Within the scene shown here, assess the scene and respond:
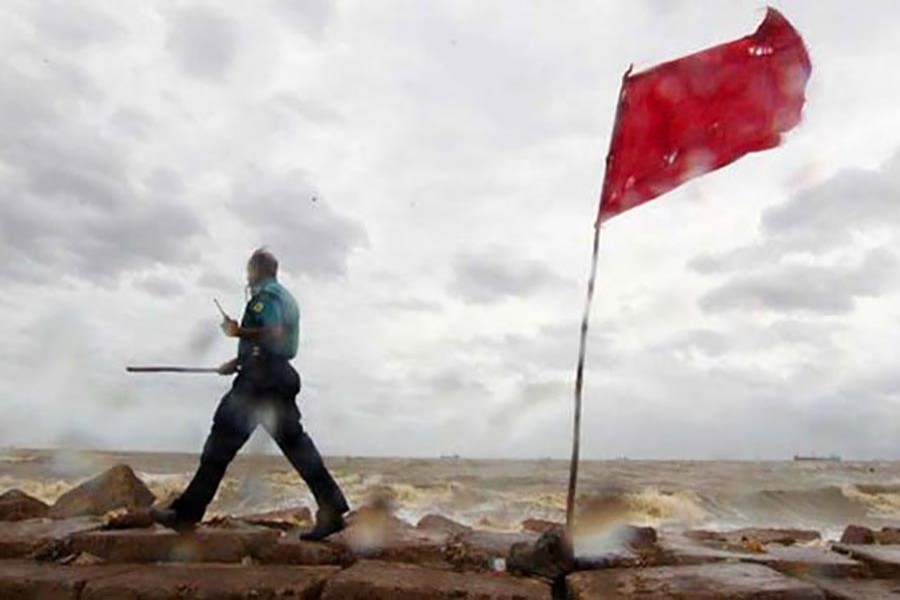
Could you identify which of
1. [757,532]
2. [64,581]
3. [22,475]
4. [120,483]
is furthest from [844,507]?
[22,475]

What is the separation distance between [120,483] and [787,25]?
6.12 m

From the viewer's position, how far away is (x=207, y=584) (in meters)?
3.99

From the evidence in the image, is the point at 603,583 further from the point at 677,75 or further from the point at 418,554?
the point at 677,75

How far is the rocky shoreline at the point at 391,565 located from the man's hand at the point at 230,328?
1147 mm

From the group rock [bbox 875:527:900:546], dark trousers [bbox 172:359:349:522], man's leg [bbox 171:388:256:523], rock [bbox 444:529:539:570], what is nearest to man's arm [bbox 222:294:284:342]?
dark trousers [bbox 172:359:349:522]

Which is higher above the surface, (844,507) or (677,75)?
(677,75)

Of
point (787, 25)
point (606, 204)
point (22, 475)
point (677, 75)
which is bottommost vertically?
point (22, 475)

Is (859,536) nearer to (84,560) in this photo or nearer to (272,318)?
(272,318)

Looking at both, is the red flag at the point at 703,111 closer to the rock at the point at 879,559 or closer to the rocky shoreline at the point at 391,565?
the rocky shoreline at the point at 391,565

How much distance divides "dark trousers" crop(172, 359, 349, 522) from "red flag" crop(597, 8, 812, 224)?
2154 mm

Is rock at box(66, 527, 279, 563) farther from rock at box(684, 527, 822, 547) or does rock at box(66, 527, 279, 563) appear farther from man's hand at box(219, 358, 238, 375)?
rock at box(684, 527, 822, 547)

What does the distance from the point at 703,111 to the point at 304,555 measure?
3.27m

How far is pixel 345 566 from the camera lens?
4633 mm

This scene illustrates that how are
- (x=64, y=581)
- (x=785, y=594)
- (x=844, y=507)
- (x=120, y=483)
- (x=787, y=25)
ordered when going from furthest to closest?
1. (x=844, y=507)
2. (x=120, y=483)
3. (x=787, y=25)
4. (x=64, y=581)
5. (x=785, y=594)
